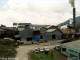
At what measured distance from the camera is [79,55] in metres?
22.5

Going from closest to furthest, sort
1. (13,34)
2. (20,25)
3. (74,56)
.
Answer: (74,56) → (13,34) → (20,25)

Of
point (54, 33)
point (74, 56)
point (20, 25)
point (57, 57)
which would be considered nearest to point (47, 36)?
point (54, 33)

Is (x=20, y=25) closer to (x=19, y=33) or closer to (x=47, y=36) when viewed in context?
(x=19, y=33)

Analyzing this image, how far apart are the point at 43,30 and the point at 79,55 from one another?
1356 inches

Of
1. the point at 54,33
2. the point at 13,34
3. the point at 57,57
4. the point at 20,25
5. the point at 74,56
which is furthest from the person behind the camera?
the point at 20,25

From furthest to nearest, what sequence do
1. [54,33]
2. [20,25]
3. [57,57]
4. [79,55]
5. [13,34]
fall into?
[20,25] → [13,34] → [54,33] → [57,57] → [79,55]

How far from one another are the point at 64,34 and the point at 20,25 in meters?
14.4

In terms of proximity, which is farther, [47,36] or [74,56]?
[47,36]

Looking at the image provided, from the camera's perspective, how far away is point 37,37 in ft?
174

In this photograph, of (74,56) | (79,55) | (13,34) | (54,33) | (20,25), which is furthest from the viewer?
(20,25)

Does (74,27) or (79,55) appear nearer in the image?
(79,55)

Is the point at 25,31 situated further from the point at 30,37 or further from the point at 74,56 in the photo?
the point at 74,56

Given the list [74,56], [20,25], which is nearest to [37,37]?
[20,25]

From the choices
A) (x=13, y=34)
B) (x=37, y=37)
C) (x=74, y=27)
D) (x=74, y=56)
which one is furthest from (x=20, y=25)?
(x=74, y=56)
